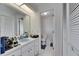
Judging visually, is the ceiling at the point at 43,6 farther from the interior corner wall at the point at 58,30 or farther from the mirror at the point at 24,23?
the mirror at the point at 24,23

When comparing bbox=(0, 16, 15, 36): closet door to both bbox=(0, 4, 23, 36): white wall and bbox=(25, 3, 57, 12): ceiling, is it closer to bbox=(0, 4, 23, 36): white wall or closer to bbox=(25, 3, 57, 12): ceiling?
bbox=(0, 4, 23, 36): white wall

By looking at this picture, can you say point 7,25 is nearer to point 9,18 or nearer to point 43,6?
point 9,18

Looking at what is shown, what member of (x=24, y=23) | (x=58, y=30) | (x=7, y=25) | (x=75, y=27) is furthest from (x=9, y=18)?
(x=75, y=27)

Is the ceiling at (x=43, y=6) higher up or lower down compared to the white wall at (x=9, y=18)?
higher up

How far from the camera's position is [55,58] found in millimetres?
1088

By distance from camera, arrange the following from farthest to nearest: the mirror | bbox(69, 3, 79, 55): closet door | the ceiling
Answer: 1. the mirror
2. the ceiling
3. bbox(69, 3, 79, 55): closet door

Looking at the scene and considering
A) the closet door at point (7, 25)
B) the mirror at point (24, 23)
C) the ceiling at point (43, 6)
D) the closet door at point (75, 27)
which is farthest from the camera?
the mirror at point (24, 23)

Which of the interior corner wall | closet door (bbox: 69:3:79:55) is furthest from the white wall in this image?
closet door (bbox: 69:3:79:55)

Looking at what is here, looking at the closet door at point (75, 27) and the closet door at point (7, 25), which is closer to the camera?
the closet door at point (75, 27)

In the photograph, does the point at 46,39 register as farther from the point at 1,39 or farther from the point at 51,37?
the point at 1,39

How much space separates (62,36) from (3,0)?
89 centimetres

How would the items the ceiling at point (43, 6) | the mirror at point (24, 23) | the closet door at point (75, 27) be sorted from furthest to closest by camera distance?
the mirror at point (24, 23), the ceiling at point (43, 6), the closet door at point (75, 27)

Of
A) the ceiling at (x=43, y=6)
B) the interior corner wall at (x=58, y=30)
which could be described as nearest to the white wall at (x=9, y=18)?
the ceiling at (x=43, y=6)

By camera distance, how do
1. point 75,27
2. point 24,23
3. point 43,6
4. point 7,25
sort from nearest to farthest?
point 75,27, point 43,6, point 7,25, point 24,23
